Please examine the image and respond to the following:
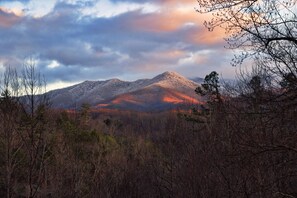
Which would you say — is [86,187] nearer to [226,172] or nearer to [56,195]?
[56,195]

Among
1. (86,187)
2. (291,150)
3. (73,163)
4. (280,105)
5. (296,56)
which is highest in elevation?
(296,56)

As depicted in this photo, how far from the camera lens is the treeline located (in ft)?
33.1

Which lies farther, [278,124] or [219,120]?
[219,120]

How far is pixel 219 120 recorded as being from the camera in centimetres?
1456

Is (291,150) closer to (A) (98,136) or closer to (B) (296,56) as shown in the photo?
(B) (296,56)

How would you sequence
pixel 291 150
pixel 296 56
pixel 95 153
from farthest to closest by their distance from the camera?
1. pixel 95 153
2. pixel 296 56
3. pixel 291 150

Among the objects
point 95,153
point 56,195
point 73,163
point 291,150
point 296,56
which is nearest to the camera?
point 291,150

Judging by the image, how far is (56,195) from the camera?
18750 mm

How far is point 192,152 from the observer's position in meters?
14.8

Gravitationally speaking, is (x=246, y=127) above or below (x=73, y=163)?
above

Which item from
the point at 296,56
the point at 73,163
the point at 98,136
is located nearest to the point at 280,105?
the point at 296,56

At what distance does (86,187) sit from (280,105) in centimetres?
1502

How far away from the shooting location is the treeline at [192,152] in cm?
1009

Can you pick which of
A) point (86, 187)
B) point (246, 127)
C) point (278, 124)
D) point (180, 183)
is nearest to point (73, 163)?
point (86, 187)
